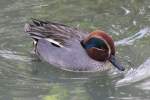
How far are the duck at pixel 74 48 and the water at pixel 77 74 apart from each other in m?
0.12

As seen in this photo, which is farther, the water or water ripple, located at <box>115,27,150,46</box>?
water ripple, located at <box>115,27,150,46</box>

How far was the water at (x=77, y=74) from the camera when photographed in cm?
870

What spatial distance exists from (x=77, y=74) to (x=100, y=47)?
0.55 m

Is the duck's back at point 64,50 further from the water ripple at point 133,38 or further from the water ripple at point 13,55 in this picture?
the water ripple at point 133,38

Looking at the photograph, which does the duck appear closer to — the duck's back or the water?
the duck's back

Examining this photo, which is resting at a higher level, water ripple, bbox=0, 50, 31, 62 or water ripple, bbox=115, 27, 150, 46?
water ripple, bbox=115, 27, 150, 46

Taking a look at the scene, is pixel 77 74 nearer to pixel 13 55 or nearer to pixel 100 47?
pixel 100 47

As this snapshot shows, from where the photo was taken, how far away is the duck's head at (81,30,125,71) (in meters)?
9.41

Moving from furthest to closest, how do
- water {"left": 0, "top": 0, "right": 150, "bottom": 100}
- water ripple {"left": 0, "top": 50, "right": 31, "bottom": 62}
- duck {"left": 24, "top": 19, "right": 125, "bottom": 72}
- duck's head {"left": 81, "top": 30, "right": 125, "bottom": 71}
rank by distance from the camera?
water ripple {"left": 0, "top": 50, "right": 31, "bottom": 62}
duck {"left": 24, "top": 19, "right": 125, "bottom": 72}
duck's head {"left": 81, "top": 30, "right": 125, "bottom": 71}
water {"left": 0, "top": 0, "right": 150, "bottom": 100}

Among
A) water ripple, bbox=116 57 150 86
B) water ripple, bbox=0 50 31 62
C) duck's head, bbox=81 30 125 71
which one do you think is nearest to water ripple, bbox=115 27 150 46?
duck's head, bbox=81 30 125 71

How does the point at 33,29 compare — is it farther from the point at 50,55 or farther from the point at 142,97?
the point at 142,97

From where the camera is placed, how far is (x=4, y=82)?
29.6 ft

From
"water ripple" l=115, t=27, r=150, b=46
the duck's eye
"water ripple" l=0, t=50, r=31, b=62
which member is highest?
the duck's eye

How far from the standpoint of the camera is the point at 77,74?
953 centimetres
